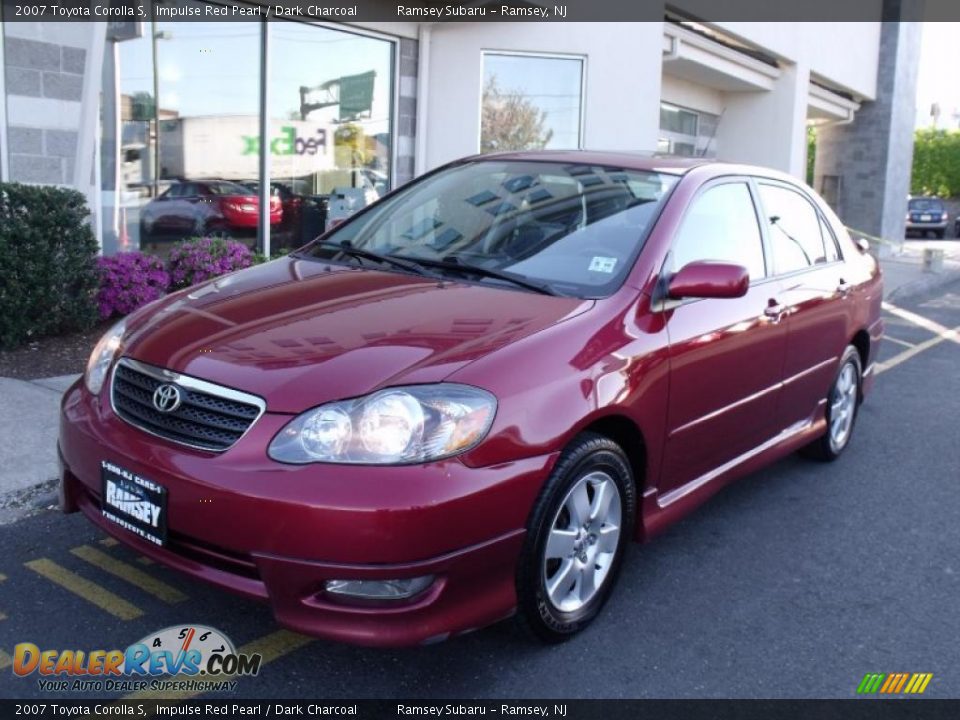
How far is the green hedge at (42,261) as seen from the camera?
21.7ft

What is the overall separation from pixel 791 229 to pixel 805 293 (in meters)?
0.39

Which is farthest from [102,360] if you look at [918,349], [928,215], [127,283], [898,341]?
[928,215]

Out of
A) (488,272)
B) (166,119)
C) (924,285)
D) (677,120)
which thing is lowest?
(924,285)

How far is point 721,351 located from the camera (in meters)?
4.03

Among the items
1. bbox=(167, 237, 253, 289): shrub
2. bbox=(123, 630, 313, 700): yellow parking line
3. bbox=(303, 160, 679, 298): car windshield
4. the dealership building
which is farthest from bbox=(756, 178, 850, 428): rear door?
bbox=(167, 237, 253, 289): shrub

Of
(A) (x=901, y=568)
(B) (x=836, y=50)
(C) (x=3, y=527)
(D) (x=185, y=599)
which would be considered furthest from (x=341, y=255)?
(B) (x=836, y=50)

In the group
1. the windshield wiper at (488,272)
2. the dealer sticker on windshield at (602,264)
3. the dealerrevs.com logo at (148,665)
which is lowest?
the dealerrevs.com logo at (148,665)

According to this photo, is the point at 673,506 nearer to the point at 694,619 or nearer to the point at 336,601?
the point at 694,619

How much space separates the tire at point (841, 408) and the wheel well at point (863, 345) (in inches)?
1.9

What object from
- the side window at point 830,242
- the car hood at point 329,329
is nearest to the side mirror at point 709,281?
the car hood at point 329,329

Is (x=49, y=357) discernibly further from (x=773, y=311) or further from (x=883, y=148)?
(x=883, y=148)

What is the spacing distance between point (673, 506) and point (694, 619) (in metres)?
0.45

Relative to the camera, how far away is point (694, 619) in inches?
144

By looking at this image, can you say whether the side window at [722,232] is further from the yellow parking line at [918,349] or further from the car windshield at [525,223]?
the yellow parking line at [918,349]
